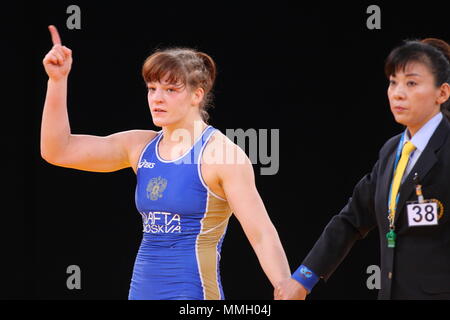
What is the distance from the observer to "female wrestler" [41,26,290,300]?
3141mm

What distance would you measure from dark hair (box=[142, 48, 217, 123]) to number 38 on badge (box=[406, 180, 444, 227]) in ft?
3.18

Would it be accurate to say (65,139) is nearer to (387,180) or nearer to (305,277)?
(305,277)

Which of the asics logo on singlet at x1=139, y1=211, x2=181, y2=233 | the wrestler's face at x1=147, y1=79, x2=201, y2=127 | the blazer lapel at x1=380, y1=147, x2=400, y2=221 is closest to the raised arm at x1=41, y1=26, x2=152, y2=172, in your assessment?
the wrestler's face at x1=147, y1=79, x2=201, y2=127

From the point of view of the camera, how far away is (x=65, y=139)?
132 inches

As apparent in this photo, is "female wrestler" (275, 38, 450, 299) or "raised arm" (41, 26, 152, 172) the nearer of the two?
"female wrestler" (275, 38, 450, 299)

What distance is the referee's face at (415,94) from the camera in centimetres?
299

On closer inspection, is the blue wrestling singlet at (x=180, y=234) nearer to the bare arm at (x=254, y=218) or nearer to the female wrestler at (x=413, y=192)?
the bare arm at (x=254, y=218)

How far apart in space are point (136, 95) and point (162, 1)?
524mm

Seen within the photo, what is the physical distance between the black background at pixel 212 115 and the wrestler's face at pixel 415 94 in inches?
62.8

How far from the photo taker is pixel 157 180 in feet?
10.6

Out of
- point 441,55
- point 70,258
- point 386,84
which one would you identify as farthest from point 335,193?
point 441,55

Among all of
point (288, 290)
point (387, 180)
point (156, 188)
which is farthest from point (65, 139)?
point (387, 180)

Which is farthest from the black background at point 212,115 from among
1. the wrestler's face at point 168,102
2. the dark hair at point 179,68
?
the wrestler's face at point 168,102

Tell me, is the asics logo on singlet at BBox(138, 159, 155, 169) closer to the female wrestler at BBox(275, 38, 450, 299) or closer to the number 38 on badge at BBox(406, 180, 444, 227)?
the female wrestler at BBox(275, 38, 450, 299)
